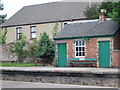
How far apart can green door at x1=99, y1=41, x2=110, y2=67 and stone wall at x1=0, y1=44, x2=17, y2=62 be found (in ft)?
50.4

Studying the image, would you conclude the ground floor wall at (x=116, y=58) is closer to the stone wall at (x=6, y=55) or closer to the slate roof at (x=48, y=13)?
the stone wall at (x=6, y=55)

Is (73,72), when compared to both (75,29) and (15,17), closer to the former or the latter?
(75,29)

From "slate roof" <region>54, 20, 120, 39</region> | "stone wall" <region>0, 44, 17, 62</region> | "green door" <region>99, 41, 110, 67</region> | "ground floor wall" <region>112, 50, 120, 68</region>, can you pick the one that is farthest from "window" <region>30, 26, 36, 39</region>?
"ground floor wall" <region>112, 50, 120, 68</region>

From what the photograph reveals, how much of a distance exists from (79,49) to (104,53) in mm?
2742

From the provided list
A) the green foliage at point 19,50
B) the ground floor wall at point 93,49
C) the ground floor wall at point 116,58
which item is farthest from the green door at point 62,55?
the green foliage at point 19,50

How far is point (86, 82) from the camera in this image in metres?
15.9

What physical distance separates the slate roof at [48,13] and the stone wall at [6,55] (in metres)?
8.50

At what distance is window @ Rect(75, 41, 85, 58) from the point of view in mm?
28484

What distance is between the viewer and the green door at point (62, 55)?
29.5 meters

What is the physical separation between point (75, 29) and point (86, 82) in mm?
15235

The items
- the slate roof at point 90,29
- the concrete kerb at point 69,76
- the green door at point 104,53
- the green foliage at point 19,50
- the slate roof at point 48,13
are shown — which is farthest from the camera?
the slate roof at point 48,13

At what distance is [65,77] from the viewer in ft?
55.1

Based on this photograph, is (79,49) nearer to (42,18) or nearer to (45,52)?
(45,52)

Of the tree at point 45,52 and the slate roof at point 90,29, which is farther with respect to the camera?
Answer: the tree at point 45,52
